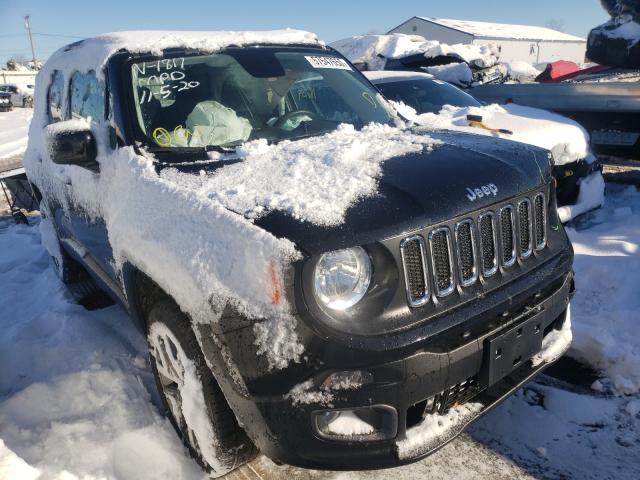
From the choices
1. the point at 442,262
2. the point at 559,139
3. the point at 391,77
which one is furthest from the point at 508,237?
the point at 391,77

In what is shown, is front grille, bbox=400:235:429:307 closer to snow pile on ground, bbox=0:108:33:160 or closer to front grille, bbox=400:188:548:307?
front grille, bbox=400:188:548:307

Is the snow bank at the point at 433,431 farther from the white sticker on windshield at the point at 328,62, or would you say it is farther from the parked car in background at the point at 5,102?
the parked car in background at the point at 5,102

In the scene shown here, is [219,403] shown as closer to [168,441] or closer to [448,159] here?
[168,441]

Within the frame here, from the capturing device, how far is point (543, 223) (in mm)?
2346

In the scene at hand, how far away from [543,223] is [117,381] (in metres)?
2.41

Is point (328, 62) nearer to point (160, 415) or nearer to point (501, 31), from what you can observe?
point (160, 415)

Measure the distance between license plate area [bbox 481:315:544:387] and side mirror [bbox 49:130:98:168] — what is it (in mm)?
2208

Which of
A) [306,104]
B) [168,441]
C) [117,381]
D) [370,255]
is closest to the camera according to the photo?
[370,255]

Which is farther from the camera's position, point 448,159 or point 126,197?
point 126,197

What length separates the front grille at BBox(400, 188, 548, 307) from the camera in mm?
1797

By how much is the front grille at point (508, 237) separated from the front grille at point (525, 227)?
0.30 ft

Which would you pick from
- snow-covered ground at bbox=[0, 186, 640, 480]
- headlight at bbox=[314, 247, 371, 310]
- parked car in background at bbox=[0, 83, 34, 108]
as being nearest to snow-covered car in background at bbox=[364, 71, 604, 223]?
snow-covered ground at bbox=[0, 186, 640, 480]

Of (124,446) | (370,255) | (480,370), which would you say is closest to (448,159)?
(370,255)

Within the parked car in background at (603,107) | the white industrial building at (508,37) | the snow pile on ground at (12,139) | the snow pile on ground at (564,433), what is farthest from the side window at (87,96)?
the white industrial building at (508,37)
